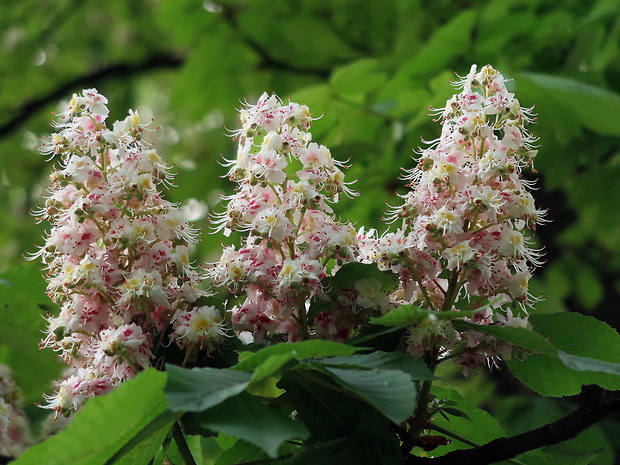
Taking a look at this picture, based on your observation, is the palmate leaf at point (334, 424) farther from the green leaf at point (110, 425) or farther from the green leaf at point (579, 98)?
the green leaf at point (579, 98)

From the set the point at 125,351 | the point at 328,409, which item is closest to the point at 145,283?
the point at 125,351

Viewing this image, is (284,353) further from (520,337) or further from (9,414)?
(9,414)

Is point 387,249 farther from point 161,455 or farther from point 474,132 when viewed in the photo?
point 161,455

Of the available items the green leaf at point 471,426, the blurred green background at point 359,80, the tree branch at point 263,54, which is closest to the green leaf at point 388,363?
the green leaf at point 471,426

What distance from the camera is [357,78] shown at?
2.79 m

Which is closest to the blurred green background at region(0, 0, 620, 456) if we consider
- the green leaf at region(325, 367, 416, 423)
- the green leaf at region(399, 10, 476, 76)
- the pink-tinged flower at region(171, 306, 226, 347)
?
the green leaf at region(399, 10, 476, 76)

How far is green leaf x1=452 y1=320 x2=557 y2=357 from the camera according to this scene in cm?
115

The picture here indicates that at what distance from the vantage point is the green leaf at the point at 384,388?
101 centimetres

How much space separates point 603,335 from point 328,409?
1.59 feet

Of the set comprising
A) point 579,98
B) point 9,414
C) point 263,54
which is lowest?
point 263,54

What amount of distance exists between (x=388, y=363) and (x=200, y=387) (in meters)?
0.29

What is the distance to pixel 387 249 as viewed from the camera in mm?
1281

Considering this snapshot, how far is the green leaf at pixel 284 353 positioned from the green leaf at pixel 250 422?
0.13 feet

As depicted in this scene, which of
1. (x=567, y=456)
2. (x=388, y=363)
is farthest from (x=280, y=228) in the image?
(x=567, y=456)
